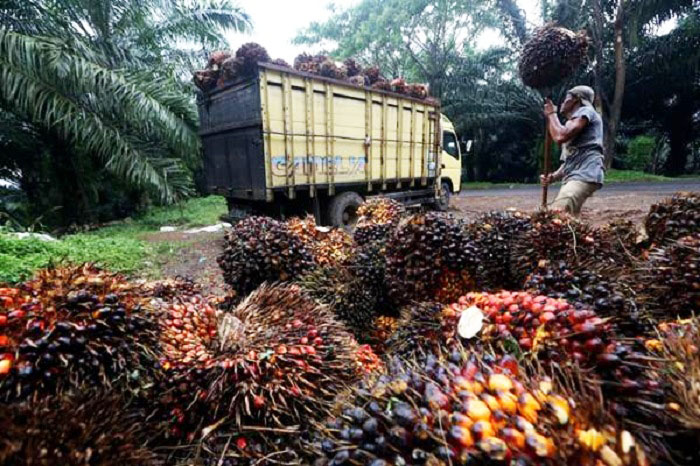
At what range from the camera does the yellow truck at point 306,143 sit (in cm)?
616

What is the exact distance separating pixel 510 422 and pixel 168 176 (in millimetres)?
9362

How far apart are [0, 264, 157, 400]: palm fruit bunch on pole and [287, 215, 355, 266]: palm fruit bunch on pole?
4.42 feet

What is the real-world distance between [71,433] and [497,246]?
2090 mm

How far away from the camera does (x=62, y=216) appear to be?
34.7ft

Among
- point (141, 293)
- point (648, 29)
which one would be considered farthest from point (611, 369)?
point (648, 29)

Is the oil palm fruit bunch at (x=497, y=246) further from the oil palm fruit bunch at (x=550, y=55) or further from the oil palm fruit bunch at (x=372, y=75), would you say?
the oil palm fruit bunch at (x=372, y=75)

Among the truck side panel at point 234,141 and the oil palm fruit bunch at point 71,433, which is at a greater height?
the truck side panel at point 234,141

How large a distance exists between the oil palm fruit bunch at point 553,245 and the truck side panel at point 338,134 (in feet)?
15.8

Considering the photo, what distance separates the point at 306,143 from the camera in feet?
22.0

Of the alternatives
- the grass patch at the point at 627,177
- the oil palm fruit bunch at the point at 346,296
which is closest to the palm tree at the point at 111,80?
the oil palm fruit bunch at the point at 346,296

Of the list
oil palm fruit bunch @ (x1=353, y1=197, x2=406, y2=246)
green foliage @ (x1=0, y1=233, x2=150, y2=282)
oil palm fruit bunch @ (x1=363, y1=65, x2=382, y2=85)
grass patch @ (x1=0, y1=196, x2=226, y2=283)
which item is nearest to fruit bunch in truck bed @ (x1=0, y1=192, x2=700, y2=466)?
oil palm fruit bunch @ (x1=353, y1=197, x2=406, y2=246)

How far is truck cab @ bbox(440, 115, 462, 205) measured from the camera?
1099 centimetres

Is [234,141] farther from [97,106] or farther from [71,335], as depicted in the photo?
[71,335]

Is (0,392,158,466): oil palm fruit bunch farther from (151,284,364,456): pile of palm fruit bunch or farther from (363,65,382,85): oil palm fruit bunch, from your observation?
(363,65,382,85): oil palm fruit bunch
